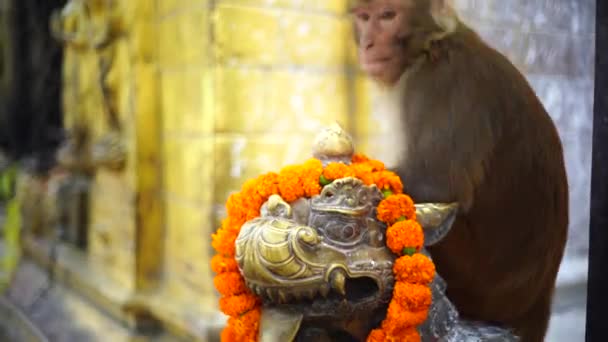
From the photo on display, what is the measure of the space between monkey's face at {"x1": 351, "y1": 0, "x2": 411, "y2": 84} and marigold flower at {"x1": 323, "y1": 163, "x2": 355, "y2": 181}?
31 cm

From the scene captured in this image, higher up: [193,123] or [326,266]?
[193,123]

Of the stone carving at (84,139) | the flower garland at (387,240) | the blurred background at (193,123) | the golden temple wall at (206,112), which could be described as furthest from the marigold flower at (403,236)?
the stone carving at (84,139)

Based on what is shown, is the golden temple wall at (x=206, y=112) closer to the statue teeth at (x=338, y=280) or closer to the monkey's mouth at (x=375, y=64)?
the monkey's mouth at (x=375, y=64)

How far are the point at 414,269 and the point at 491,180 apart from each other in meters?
0.26

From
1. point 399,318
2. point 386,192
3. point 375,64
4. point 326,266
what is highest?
point 375,64

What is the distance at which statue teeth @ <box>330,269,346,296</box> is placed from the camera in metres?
1.20

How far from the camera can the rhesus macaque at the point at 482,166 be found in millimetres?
1307

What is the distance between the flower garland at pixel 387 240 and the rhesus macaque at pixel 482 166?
14 centimetres

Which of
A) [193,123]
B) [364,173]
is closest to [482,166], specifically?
[364,173]

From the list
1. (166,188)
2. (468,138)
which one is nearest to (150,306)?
(166,188)

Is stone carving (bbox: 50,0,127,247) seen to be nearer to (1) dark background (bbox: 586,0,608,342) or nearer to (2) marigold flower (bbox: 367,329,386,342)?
(2) marigold flower (bbox: 367,329,386,342)

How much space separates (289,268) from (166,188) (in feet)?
4.48

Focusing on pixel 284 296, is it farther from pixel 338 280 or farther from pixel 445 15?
pixel 445 15

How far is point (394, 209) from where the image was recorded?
126cm
